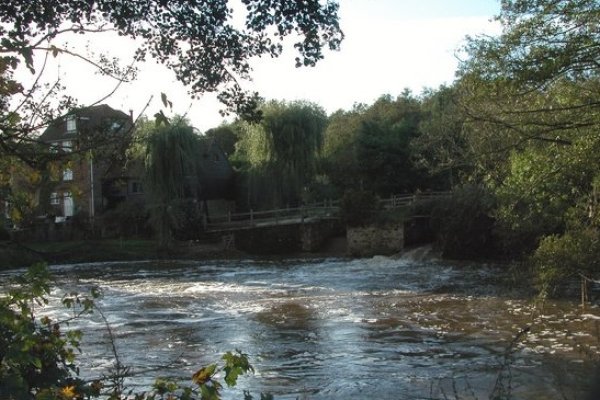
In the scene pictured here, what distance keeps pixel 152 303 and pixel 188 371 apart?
930 centimetres

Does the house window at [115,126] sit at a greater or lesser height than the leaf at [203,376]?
greater

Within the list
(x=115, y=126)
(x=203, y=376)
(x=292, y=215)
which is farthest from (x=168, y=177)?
(x=203, y=376)

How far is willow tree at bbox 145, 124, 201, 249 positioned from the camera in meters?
36.3

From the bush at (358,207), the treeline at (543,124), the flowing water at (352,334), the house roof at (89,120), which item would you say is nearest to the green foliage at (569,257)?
the treeline at (543,124)

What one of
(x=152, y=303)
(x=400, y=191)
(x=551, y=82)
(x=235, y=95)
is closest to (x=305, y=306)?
(x=152, y=303)

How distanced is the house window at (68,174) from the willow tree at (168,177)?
3195 centimetres

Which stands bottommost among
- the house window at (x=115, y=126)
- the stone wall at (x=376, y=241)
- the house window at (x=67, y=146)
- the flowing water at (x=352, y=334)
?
the flowing water at (x=352, y=334)

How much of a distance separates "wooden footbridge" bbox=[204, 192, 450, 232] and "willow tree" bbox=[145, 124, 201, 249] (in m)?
3.62

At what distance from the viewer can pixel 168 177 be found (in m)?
37.0

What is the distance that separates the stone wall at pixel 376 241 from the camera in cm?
3553

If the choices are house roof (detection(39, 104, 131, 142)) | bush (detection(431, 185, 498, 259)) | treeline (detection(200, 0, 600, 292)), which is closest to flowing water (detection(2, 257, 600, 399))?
house roof (detection(39, 104, 131, 142))

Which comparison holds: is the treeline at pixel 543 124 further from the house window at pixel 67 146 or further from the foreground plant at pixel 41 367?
the foreground plant at pixel 41 367

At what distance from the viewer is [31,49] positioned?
131 inches

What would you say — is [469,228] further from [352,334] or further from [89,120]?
[89,120]
